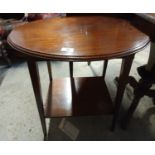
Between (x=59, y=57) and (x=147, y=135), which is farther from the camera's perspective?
(x=147, y=135)

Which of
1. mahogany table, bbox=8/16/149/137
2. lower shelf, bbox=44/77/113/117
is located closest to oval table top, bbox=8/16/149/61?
mahogany table, bbox=8/16/149/137

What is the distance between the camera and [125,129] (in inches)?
44.5

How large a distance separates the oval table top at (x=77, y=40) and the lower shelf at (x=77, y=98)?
1.57 ft

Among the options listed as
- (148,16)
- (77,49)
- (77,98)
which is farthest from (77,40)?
(148,16)

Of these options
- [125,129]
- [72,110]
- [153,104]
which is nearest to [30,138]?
[72,110]

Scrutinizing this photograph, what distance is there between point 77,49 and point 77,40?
0.31 feet

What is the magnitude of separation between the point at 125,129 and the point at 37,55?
84 cm

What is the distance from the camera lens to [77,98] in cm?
112

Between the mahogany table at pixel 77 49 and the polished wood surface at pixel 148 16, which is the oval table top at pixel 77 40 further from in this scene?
the polished wood surface at pixel 148 16

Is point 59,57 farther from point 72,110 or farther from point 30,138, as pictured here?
point 30,138

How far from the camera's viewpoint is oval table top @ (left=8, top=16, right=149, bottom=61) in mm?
629

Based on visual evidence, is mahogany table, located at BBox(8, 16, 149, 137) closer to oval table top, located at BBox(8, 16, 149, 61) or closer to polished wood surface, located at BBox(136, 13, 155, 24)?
oval table top, located at BBox(8, 16, 149, 61)

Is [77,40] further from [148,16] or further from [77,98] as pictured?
[148,16]

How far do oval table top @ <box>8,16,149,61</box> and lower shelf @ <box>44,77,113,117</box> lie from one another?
1.57ft
